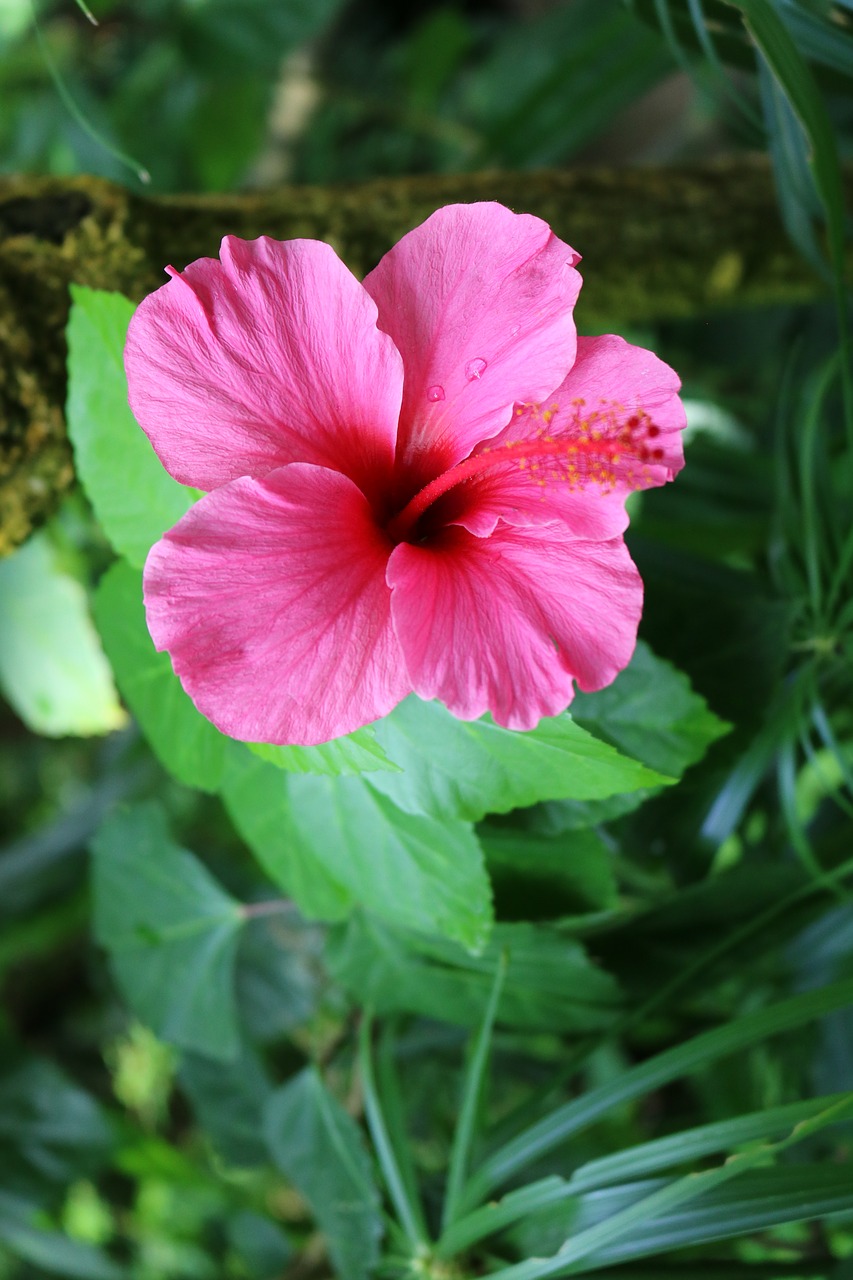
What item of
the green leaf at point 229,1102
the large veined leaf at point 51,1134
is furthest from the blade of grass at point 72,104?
the large veined leaf at point 51,1134

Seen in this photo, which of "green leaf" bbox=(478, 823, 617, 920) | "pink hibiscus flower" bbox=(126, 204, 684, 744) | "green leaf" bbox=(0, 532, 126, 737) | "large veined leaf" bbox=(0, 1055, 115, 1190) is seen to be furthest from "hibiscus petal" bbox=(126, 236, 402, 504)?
"large veined leaf" bbox=(0, 1055, 115, 1190)

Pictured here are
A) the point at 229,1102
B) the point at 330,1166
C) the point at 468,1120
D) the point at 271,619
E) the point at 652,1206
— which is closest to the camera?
the point at 271,619

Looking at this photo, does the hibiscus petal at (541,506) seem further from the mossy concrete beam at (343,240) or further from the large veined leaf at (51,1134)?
the large veined leaf at (51,1134)

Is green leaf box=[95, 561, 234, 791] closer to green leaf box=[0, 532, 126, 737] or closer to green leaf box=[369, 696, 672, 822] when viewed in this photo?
green leaf box=[369, 696, 672, 822]

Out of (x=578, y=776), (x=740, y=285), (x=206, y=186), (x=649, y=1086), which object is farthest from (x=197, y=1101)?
(x=206, y=186)

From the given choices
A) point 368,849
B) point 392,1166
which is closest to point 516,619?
point 368,849

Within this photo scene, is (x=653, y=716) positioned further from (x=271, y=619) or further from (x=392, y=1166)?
(x=392, y=1166)

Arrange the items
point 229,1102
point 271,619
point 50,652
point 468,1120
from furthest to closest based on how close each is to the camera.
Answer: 1. point 229,1102
2. point 50,652
3. point 468,1120
4. point 271,619
